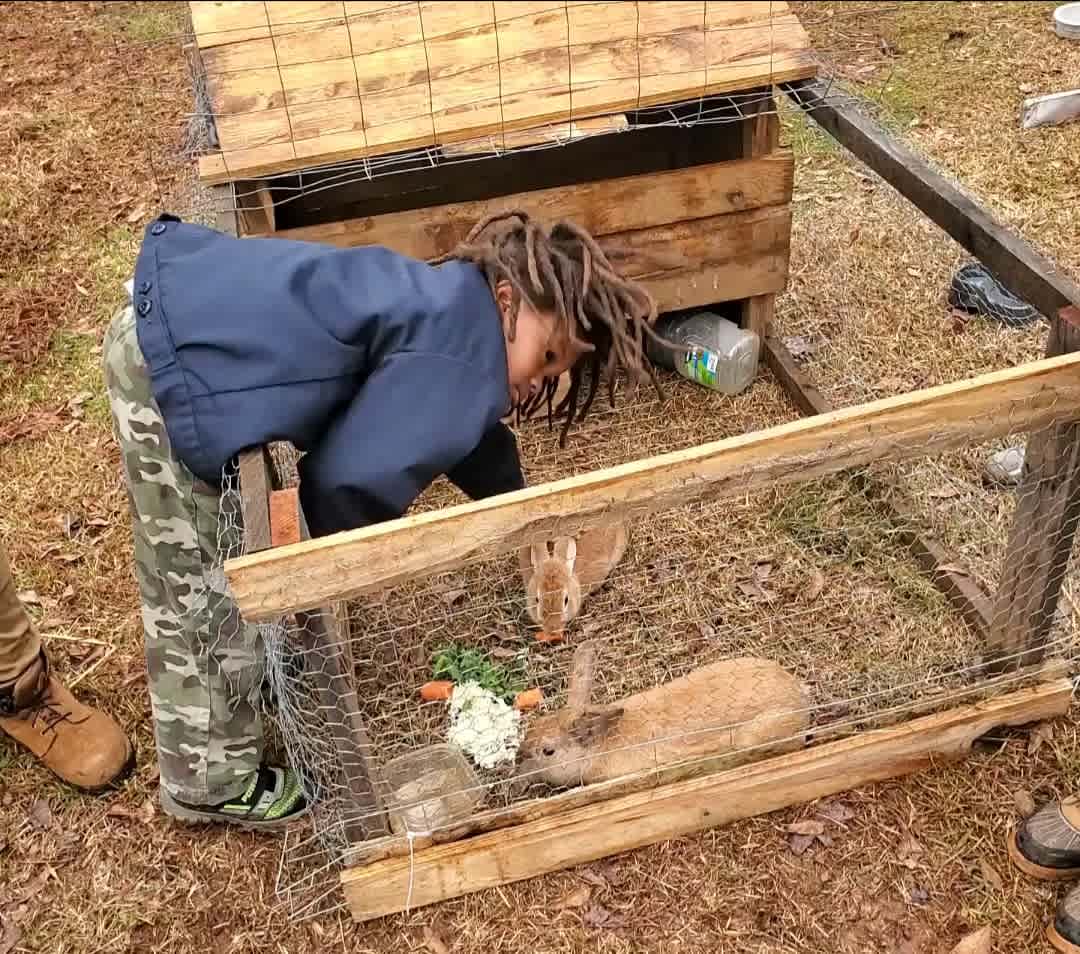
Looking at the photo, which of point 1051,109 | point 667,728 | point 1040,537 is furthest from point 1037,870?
point 1051,109

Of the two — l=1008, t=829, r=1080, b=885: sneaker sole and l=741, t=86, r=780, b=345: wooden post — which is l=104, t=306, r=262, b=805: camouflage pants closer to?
l=1008, t=829, r=1080, b=885: sneaker sole

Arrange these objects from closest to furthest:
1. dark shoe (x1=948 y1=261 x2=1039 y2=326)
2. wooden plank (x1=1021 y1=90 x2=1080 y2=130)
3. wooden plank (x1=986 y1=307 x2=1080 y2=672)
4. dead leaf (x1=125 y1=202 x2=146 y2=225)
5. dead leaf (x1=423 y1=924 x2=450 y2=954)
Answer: wooden plank (x1=986 y1=307 x2=1080 y2=672) < dead leaf (x1=423 y1=924 x2=450 y2=954) < dark shoe (x1=948 y1=261 x2=1039 y2=326) < wooden plank (x1=1021 y1=90 x2=1080 y2=130) < dead leaf (x1=125 y1=202 x2=146 y2=225)

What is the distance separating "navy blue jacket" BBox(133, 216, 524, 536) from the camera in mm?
1717

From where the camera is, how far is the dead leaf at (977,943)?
7.36 ft

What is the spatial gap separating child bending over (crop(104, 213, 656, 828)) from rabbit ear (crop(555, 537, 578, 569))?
768 millimetres

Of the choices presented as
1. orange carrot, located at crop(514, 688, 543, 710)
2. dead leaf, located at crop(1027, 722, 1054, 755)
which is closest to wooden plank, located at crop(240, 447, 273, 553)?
orange carrot, located at crop(514, 688, 543, 710)

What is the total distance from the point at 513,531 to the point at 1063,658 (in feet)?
5.56

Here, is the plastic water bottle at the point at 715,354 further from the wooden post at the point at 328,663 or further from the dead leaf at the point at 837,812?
the wooden post at the point at 328,663

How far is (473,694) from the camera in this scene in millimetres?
2674

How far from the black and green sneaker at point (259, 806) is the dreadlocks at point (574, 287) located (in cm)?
133

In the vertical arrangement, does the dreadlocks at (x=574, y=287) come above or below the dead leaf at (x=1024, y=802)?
above

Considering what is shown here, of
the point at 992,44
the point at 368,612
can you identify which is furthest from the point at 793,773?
the point at 992,44

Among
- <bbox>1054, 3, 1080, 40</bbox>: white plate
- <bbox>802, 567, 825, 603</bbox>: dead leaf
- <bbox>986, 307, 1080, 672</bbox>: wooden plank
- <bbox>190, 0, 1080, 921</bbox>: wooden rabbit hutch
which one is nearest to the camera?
<bbox>190, 0, 1080, 921</bbox>: wooden rabbit hutch

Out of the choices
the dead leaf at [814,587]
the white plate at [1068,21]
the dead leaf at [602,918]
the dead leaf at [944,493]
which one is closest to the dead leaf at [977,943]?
the dead leaf at [602,918]
